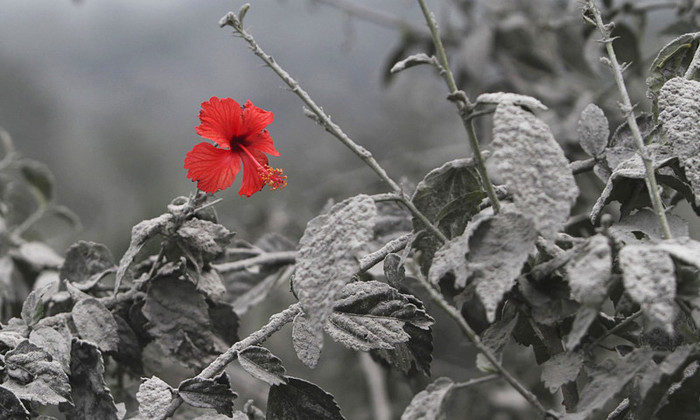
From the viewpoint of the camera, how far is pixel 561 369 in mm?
463

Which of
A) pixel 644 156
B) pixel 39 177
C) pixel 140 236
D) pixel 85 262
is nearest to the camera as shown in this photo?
pixel 644 156

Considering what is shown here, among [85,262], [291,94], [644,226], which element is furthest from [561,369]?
[291,94]

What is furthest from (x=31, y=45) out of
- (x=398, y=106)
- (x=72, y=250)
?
(x=72, y=250)

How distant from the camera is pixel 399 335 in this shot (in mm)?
546

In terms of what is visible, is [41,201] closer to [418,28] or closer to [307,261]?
[307,261]

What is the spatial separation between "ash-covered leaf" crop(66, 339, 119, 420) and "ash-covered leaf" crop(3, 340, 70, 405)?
0.9 inches

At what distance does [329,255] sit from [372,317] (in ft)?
0.43

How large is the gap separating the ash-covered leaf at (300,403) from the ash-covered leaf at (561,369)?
6.6 inches

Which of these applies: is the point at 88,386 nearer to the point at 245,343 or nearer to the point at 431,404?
the point at 245,343

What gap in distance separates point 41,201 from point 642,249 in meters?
0.90

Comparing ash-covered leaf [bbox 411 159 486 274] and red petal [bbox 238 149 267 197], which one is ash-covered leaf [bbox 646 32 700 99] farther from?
red petal [bbox 238 149 267 197]

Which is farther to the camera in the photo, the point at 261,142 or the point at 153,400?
the point at 261,142

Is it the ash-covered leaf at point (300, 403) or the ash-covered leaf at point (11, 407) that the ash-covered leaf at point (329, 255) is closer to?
the ash-covered leaf at point (300, 403)

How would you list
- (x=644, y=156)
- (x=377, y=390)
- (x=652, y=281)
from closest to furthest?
(x=652, y=281) → (x=644, y=156) → (x=377, y=390)
